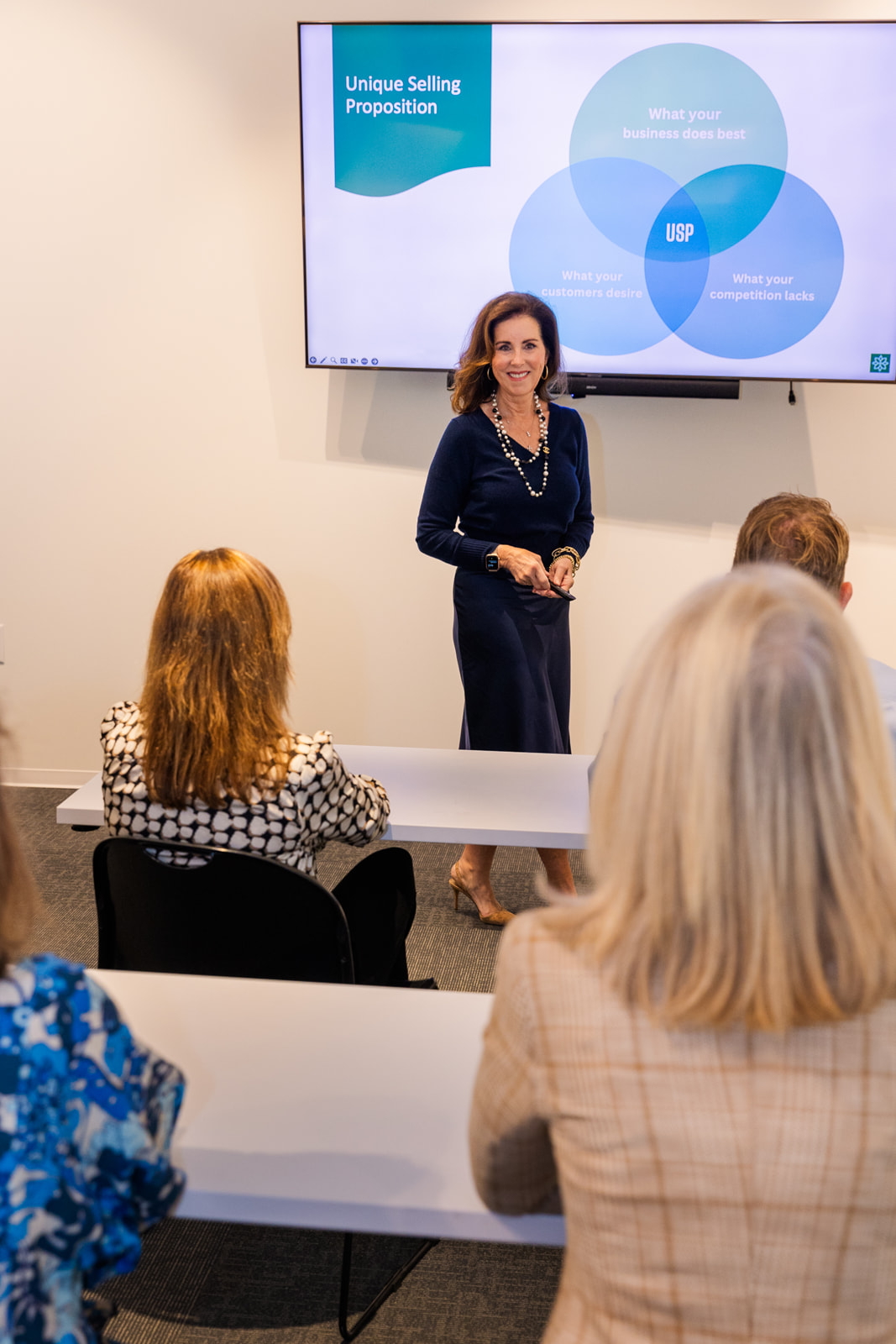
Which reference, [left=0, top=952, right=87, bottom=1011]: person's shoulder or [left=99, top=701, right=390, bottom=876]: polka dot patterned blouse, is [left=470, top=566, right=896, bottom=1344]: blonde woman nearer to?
[left=0, top=952, right=87, bottom=1011]: person's shoulder

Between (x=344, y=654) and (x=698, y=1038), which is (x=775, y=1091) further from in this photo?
(x=344, y=654)

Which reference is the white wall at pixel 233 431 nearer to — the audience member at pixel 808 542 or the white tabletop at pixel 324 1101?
the audience member at pixel 808 542

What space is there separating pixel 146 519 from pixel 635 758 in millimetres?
3352

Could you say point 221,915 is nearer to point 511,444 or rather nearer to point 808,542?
point 808,542

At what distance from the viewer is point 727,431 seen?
366 centimetres

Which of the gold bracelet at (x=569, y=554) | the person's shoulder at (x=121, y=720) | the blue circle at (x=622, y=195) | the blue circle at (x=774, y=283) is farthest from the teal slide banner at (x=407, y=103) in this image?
the person's shoulder at (x=121, y=720)

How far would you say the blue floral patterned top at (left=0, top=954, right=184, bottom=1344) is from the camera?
2.81 ft

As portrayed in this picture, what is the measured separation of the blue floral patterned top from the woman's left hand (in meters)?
2.04

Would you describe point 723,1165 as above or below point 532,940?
below

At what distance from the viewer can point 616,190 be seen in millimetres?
3342

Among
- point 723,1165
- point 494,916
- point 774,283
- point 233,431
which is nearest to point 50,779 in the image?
point 233,431

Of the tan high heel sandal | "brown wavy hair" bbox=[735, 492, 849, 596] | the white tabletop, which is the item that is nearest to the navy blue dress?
the tan high heel sandal

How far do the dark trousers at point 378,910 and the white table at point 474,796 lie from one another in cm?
7

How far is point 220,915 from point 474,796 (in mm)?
640
